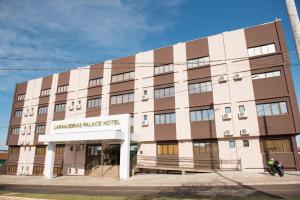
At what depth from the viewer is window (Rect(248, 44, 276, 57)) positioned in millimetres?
25953

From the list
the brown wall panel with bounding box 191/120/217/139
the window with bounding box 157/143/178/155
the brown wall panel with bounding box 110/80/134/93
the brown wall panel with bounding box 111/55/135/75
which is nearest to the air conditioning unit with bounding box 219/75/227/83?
the brown wall panel with bounding box 191/120/217/139

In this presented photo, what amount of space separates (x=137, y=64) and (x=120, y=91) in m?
4.44

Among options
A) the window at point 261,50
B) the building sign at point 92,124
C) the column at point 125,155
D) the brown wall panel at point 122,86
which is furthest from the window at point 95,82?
the window at point 261,50

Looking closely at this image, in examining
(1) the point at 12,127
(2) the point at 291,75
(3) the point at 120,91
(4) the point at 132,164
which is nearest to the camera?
(2) the point at 291,75

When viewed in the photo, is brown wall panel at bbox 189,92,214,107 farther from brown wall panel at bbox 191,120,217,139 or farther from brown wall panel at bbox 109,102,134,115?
brown wall panel at bbox 109,102,134,115

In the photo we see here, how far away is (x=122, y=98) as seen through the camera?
33750 millimetres

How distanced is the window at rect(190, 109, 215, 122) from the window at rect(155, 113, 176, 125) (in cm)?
228

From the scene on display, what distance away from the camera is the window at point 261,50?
25953 millimetres

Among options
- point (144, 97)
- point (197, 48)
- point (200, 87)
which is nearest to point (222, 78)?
point (200, 87)

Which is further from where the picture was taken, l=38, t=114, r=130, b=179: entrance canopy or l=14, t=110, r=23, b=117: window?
l=14, t=110, r=23, b=117: window

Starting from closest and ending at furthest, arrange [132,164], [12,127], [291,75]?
[291,75] → [132,164] → [12,127]

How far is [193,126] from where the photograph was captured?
28125 mm

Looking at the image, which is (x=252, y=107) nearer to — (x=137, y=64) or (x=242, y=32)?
(x=242, y=32)

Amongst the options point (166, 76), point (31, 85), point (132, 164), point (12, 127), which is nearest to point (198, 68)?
point (166, 76)
